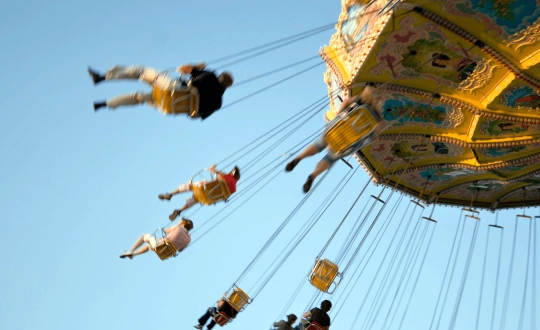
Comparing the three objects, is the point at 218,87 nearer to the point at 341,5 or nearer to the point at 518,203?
the point at 341,5

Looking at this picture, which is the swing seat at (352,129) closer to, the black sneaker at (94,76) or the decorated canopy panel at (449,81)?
the decorated canopy panel at (449,81)

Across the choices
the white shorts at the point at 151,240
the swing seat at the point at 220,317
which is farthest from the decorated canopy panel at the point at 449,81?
the swing seat at the point at 220,317

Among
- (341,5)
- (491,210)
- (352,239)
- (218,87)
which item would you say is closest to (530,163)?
(491,210)

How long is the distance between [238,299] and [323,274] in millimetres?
1727

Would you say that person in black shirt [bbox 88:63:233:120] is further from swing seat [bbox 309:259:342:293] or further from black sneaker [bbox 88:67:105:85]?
swing seat [bbox 309:259:342:293]

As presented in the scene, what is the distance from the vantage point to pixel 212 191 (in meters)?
11.2

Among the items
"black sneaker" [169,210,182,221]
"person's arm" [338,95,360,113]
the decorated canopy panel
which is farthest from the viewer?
"black sneaker" [169,210,182,221]

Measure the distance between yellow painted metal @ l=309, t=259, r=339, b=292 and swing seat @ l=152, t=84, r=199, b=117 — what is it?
4.54 meters

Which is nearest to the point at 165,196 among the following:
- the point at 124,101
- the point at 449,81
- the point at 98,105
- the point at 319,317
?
the point at 124,101

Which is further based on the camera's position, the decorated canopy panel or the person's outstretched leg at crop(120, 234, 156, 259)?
the person's outstretched leg at crop(120, 234, 156, 259)

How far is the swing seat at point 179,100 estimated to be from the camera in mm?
9953

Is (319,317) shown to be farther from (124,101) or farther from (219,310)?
(124,101)

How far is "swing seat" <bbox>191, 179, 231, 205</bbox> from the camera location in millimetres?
11211

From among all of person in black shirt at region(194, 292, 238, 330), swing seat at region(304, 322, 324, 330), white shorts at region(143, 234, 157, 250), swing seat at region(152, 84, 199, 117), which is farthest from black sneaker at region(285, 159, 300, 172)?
person in black shirt at region(194, 292, 238, 330)
